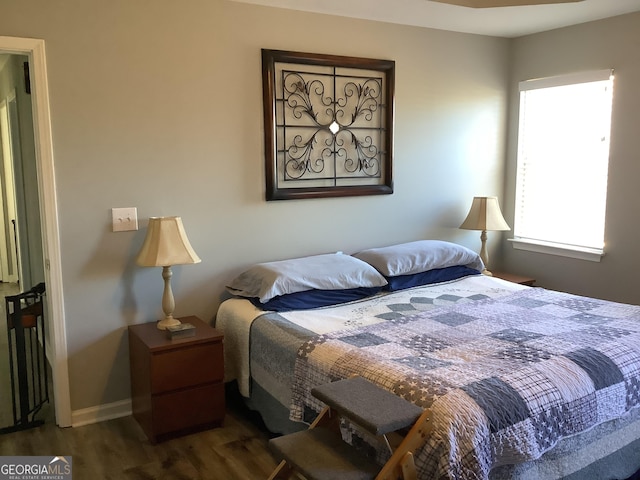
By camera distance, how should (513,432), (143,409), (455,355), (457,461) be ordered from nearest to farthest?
(457,461), (513,432), (455,355), (143,409)

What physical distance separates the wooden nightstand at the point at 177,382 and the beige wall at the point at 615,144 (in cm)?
267

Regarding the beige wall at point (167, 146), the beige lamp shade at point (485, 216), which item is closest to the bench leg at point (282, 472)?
the beige wall at point (167, 146)

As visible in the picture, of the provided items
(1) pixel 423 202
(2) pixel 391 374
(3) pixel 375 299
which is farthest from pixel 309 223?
(2) pixel 391 374

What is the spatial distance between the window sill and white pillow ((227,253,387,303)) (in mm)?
1566

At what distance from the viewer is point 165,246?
2904 millimetres

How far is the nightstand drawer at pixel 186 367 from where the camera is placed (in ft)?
9.19

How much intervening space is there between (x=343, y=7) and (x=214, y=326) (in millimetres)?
2130

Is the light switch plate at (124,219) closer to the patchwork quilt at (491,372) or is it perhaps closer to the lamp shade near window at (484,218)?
the patchwork quilt at (491,372)

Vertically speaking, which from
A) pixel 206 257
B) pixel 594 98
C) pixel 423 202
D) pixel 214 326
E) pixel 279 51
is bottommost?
pixel 214 326

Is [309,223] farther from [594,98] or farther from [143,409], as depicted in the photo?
[594,98]

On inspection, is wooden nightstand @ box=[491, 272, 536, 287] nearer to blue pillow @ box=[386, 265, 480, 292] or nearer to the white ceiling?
blue pillow @ box=[386, 265, 480, 292]

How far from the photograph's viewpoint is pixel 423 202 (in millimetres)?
4191

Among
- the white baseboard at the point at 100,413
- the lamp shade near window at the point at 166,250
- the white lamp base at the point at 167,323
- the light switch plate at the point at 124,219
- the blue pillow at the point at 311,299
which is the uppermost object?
the light switch plate at the point at 124,219

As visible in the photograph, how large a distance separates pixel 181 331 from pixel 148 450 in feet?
1.98
